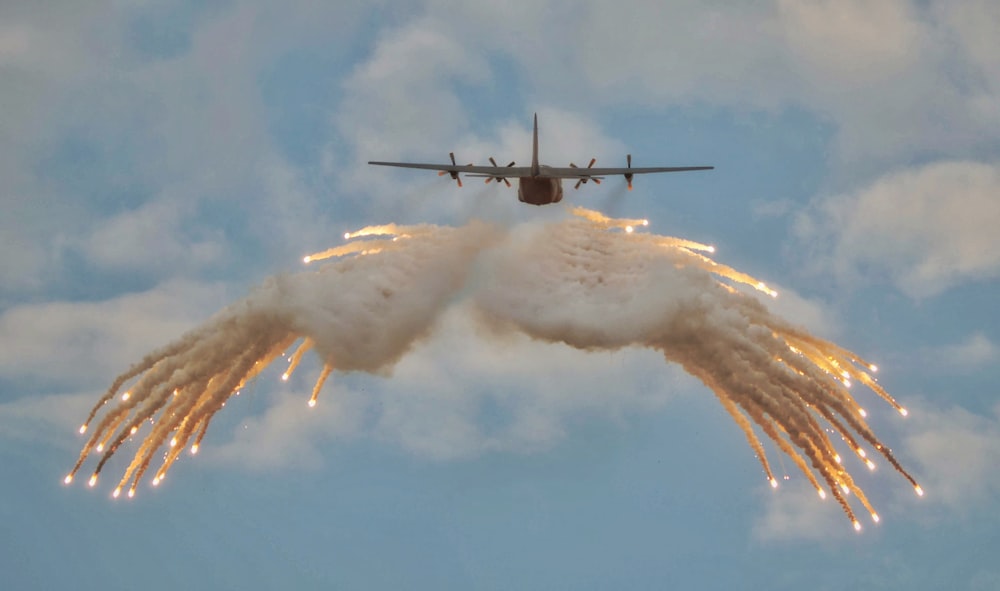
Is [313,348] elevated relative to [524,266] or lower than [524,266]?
lower

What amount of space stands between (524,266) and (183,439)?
24615 millimetres

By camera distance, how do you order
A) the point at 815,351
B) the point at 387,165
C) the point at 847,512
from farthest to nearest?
1. the point at 387,165
2. the point at 815,351
3. the point at 847,512

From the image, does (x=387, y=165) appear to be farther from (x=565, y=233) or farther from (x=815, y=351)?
(x=815, y=351)

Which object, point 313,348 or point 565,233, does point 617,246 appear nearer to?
point 565,233

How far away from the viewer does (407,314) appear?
74000 millimetres

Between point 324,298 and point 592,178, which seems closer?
point 324,298

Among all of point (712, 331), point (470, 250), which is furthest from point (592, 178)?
point (712, 331)

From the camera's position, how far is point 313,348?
7200 centimetres

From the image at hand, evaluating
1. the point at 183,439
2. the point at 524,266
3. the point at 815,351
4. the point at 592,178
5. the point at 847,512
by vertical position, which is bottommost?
the point at 847,512

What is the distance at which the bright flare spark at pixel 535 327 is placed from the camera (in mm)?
68750

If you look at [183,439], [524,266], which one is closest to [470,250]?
[524,266]

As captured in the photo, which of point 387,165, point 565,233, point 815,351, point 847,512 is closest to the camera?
point 847,512

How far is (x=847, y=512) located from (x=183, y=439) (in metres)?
40.8

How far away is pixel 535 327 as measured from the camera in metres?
73.4
